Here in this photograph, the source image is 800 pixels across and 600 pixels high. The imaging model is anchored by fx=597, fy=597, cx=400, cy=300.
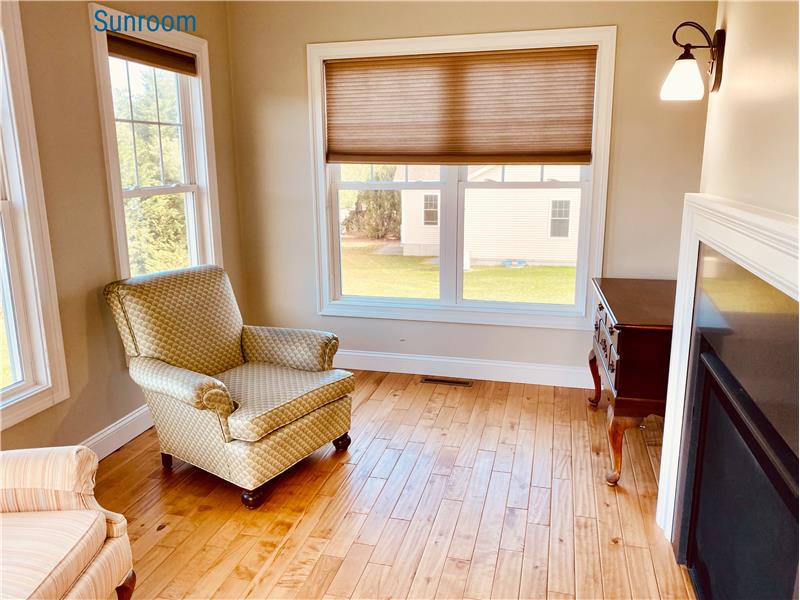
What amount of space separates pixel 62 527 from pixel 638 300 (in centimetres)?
252

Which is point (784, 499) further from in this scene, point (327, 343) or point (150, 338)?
point (150, 338)

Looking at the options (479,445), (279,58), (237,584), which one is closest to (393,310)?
(479,445)

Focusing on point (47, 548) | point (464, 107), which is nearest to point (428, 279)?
point (464, 107)

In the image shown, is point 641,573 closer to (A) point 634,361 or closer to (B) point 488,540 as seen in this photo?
(B) point 488,540

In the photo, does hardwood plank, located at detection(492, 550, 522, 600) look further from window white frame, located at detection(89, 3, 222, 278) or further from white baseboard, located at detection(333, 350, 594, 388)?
window white frame, located at detection(89, 3, 222, 278)

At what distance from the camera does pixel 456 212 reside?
393 centimetres

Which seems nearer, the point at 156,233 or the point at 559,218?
the point at 156,233

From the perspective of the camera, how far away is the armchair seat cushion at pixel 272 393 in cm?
251

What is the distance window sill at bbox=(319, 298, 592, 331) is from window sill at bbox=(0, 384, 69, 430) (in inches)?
75.5

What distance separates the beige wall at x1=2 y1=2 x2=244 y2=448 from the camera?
8.54 feet

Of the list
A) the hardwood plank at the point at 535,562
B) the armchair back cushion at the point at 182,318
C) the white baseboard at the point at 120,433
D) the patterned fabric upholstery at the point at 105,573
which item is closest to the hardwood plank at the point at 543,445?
the hardwood plank at the point at 535,562

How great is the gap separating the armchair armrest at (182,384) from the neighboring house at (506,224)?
1912mm

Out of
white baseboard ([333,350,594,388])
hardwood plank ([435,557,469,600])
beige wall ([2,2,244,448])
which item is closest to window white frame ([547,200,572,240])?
white baseboard ([333,350,594,388])

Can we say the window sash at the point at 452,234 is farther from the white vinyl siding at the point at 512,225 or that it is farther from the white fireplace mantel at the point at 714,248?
the white fireplace mantel at the point at 714,248
